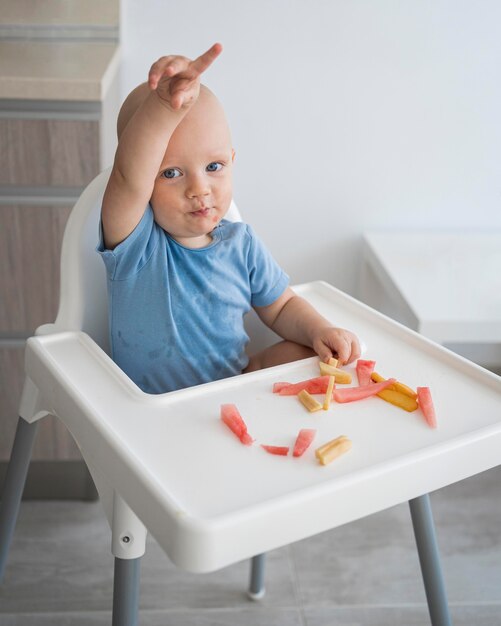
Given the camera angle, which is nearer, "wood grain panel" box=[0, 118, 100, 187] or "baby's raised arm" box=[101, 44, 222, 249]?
"baby's raised arm" box=[101, 44, 222, 249]

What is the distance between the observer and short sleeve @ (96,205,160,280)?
983 mm

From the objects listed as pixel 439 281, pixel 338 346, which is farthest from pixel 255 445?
pixel 439 281

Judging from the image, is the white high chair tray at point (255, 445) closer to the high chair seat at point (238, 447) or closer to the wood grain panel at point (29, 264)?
the high chair seat at point (238, 447)

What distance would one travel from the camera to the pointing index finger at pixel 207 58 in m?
0.75

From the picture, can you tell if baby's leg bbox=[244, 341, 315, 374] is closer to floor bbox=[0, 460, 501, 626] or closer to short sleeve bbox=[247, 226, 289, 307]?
short sleeve bbox=[247, 226, 289, 307]

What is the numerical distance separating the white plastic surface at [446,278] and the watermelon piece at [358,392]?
2.02ft

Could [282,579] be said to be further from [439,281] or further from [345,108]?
[345,108]

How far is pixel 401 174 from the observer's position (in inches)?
76.2

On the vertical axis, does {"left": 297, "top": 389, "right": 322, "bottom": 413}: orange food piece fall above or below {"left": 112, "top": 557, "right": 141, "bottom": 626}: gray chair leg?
above

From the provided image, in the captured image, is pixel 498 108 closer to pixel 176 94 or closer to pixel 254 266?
pixel 254 266

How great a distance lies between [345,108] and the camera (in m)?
1.86

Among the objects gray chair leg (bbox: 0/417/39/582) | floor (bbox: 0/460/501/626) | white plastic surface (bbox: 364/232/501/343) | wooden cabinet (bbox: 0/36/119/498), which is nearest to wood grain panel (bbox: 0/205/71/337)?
wooden cabinet (bbox: 0/36/119/498)

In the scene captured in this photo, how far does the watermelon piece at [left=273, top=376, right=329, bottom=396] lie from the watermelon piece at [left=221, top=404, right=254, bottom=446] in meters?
0.07

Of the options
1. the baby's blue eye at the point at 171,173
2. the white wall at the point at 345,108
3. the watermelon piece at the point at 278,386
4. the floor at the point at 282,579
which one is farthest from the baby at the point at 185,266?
the white wall at the point at 345,108
